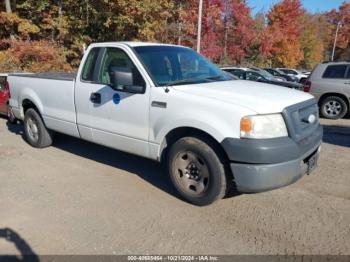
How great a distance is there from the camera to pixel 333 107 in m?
10.4

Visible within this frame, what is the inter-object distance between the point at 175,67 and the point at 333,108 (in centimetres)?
723

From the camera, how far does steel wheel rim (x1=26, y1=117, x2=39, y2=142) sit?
664cm

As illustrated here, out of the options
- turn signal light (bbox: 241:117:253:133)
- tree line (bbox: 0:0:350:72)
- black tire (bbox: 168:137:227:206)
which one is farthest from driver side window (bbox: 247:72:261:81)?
turn signal light (bbox: 241:117:253:133)

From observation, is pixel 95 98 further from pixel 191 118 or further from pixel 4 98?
pixel 4 98

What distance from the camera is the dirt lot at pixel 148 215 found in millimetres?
3414

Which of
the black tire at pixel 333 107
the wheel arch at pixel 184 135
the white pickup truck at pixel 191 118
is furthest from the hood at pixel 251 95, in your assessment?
the black tire at pixel 333 107

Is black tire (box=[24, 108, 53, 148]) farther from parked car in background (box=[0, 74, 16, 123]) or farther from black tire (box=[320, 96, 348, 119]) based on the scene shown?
black tire (box=[320, 96, 348, 119])

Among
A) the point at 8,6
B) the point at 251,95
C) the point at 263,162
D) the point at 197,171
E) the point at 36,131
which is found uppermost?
the point at 8,6

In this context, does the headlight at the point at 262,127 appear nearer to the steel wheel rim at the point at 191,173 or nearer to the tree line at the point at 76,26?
the steel wheel rim at the point at 191,173

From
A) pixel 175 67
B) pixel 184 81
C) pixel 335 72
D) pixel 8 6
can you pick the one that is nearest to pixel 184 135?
pixel 184 81

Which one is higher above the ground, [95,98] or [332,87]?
[95,98]

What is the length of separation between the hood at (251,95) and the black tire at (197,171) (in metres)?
0.55

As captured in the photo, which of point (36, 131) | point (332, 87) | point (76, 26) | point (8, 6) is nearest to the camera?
point (36, 131)

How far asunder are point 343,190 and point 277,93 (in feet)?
5.44
